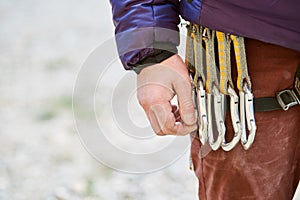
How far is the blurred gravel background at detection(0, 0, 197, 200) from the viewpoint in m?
2.17

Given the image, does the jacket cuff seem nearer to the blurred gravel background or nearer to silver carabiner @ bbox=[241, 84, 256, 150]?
silver carabiner @ bbox=[241, 84, 256, 150]

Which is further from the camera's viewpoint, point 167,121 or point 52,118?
point 52,118

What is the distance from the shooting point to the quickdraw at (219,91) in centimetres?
110

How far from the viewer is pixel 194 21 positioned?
1.10 m

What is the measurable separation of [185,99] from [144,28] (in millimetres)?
165

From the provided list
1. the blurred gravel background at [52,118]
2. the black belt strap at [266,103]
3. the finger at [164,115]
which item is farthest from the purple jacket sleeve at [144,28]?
the blurred gravel background at [52,118]

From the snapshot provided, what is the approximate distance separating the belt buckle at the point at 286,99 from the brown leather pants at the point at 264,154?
14 mm

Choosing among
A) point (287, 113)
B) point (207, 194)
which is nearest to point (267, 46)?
point (287, 113)

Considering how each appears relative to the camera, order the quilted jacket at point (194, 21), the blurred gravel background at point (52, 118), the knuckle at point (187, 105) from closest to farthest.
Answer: the quilted jacket at point (194, 21) < the knuckle at point (187, 105) < the blurred gravel background at point (52, 118)

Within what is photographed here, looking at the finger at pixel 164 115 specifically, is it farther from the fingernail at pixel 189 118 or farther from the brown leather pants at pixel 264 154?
the brown leather pants at pixel 264 154

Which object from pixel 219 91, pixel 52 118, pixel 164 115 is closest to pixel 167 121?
pixel 164 115

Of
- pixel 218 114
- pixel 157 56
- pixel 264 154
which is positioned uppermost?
pixel 157 56

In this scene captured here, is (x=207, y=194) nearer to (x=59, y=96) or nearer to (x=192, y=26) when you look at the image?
(x=192, y=26)

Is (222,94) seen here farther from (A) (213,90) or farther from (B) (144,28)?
(B) (144,28)
